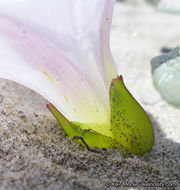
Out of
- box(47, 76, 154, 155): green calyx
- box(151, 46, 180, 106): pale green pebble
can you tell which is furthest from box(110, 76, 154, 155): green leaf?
box(151, 46, 180, 106): pale green pebble

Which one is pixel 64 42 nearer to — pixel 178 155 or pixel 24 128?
pixel 24 128

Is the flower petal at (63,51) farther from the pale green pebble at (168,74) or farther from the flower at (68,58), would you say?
the pale green pebble at (168,74)

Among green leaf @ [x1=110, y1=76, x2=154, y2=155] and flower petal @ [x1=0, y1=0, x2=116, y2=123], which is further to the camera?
green leaf @ [x1=110, y1=76, x2=154, y2=155]

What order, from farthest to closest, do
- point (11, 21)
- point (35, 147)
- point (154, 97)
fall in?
1. point (154, 97)
2. point (35, 147)
3. point (11, 21)

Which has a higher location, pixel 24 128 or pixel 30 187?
pixel 24 128

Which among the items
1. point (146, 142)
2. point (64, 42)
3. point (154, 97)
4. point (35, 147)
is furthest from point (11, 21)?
point (154, 97)

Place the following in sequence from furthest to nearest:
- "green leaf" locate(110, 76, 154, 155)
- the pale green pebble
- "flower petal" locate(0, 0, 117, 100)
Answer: the pale green pebble < "green leaf" locate(110, 76, 154, 155) < "flower petal" locate(0, 0, 117, 100)

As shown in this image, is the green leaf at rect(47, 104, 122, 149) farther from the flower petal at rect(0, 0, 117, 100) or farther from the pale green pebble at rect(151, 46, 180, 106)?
the pale green pebble at rect(151, 46, 180, 106)

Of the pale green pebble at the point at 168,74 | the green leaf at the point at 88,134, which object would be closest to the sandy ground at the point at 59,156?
the green leaf at the point at 88,134
